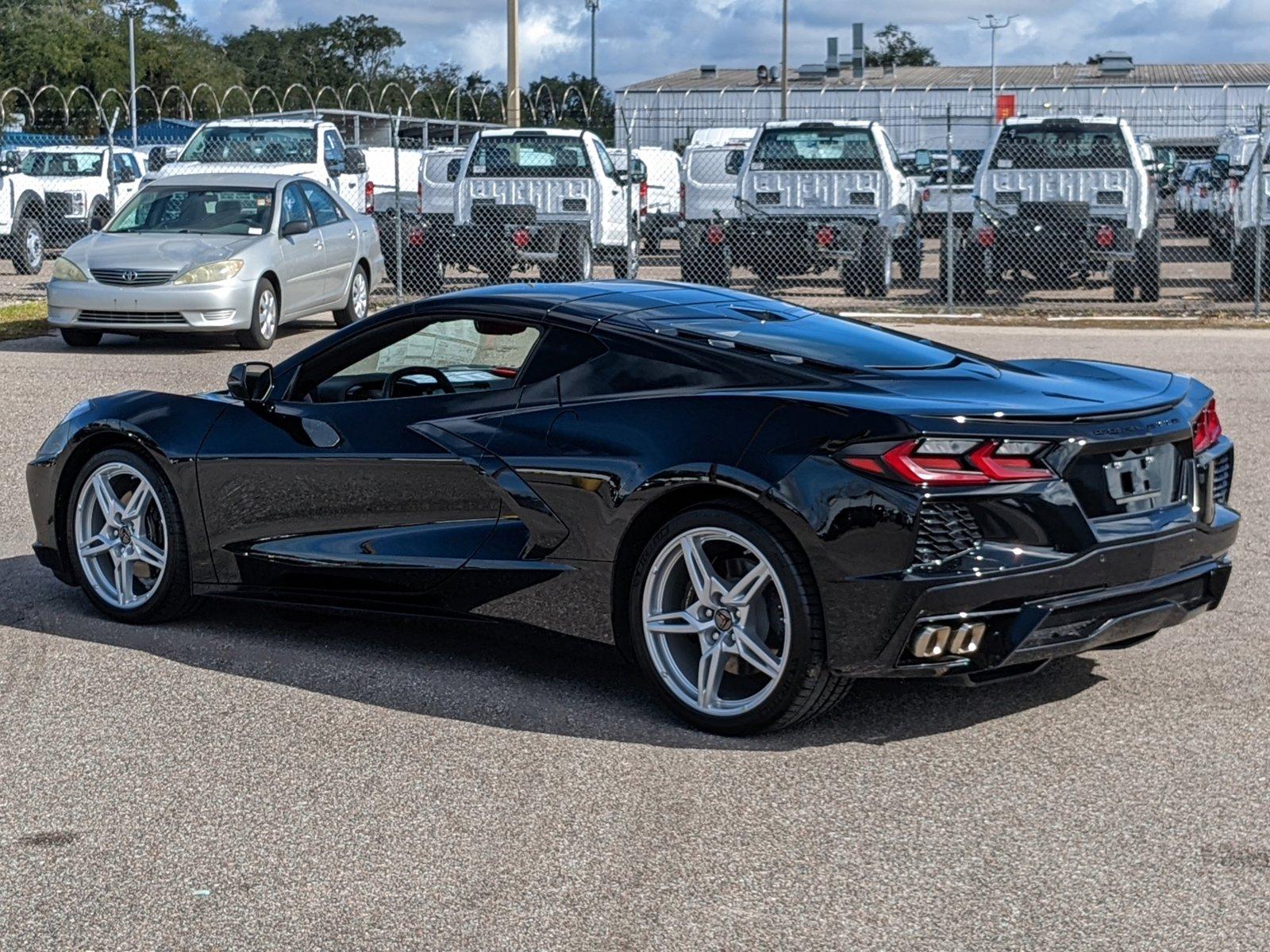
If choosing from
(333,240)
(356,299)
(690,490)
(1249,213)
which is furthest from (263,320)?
(690,490)

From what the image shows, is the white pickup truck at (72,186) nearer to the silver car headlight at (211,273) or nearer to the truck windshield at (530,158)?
the truck windshield at (530,158)

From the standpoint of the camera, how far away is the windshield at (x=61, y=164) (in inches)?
1115

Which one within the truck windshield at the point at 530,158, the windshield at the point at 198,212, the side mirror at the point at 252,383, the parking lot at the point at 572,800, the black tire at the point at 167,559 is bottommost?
the parking lot at the point at 572,800

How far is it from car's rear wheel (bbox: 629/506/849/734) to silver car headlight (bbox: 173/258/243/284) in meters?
11.3

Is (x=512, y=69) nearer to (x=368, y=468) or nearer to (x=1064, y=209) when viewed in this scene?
(x=1064, y=209)

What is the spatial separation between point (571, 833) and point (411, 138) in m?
37.1

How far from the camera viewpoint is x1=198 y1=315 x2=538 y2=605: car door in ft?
18.5

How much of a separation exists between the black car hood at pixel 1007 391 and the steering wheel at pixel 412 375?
4.79ft

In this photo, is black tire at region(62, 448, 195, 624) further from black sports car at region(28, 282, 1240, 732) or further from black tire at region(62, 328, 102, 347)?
black tire at region(62, 328, 102, 347)

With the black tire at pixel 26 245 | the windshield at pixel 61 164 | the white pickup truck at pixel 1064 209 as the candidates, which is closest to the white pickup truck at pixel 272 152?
the black tire at pixel 26 245

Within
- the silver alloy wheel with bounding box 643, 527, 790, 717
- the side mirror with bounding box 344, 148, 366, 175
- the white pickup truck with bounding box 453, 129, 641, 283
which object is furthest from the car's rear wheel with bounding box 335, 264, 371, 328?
the silver alloy wheel with bounding box 643, 527, 790, 717

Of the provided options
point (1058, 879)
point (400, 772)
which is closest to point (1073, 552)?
point (1058, 879)

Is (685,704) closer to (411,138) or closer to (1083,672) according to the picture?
(1083,672)

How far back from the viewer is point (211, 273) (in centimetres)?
1576
